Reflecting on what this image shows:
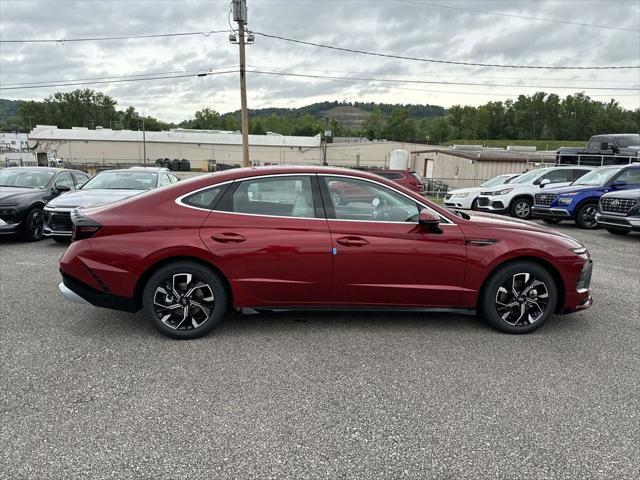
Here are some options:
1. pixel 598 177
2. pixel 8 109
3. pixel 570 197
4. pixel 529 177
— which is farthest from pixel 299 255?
pixel 8 109

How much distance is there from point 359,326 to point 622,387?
218 centimetres

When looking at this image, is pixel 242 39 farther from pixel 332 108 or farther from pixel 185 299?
pixel 332 108

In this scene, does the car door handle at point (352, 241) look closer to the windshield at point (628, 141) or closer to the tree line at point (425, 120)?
the windshield at point (628, 141)

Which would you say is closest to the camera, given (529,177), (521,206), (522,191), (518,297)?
(518,297)

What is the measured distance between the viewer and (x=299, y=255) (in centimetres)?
413

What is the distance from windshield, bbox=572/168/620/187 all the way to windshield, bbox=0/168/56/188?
13300 mm

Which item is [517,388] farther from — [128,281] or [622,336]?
[128,281]

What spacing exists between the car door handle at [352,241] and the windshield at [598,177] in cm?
1071

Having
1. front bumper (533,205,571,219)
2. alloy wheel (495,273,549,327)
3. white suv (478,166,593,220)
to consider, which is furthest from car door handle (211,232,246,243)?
white suv (478,166,593,220)

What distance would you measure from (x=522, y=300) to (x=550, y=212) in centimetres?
942

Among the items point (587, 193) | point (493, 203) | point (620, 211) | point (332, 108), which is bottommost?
point (493, 203)

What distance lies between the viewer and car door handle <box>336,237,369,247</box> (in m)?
4.14

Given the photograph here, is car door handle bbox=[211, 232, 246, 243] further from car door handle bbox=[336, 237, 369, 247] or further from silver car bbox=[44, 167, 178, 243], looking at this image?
silver car bbox=[44, 167, 178, 243]

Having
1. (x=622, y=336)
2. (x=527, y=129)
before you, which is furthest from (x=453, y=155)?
(x=527, y=129)
